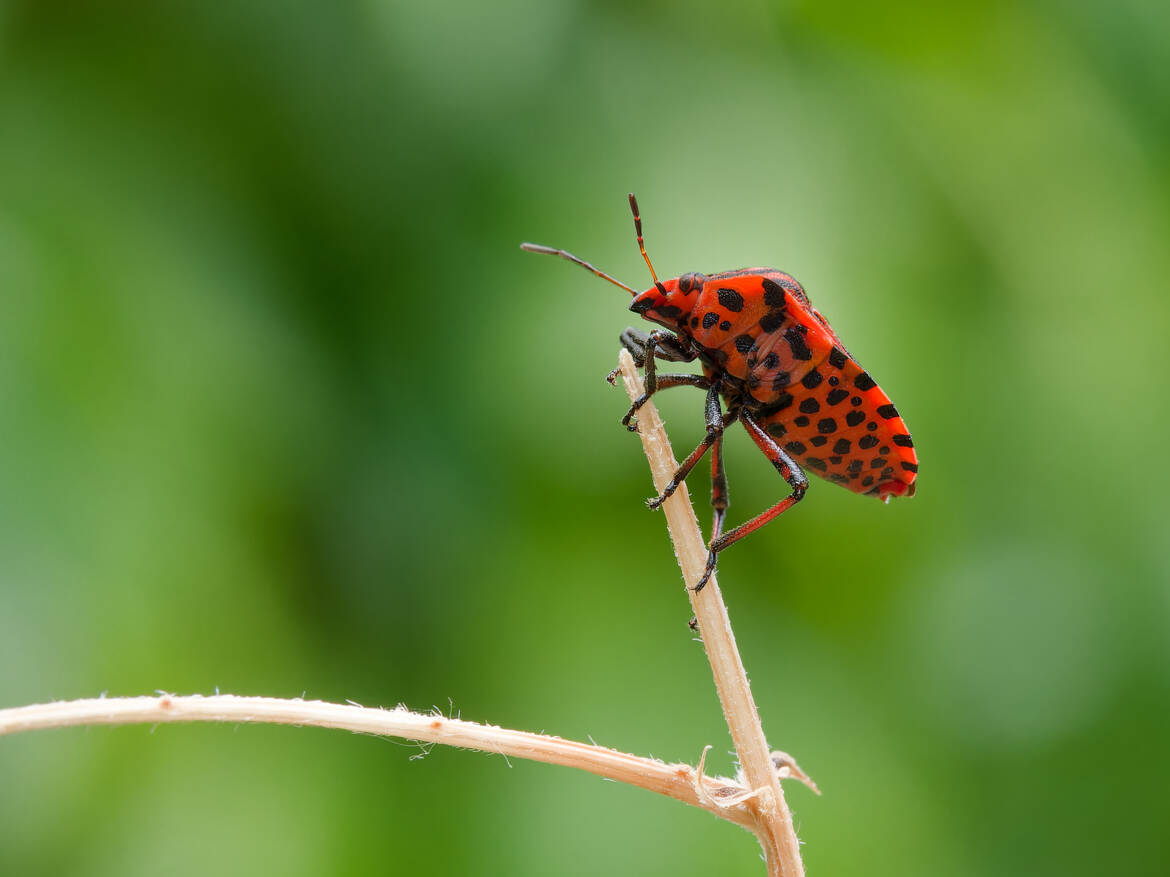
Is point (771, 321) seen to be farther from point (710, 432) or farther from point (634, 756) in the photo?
point (634, 756)

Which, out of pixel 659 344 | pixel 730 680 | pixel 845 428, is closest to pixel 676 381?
pixel 659 344

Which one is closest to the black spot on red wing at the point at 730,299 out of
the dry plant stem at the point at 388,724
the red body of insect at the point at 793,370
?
the red body of insect at the point at 793,370

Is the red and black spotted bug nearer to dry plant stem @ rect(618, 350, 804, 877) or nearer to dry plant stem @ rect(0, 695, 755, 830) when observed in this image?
dry plant stem @ rect(618, 350, 804, 877)

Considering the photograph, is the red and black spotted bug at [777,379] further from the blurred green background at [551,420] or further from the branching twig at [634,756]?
the branching twig at [634,756]

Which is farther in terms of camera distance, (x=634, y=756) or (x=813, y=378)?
(x=813, y=378)

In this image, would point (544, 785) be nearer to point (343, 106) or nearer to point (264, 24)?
point (343, 106)

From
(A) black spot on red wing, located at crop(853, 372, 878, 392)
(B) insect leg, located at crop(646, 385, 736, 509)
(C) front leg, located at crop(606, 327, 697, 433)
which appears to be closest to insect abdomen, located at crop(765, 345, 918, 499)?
(A) black spot on red wing, located at crop(853, 372, 878, 392)
